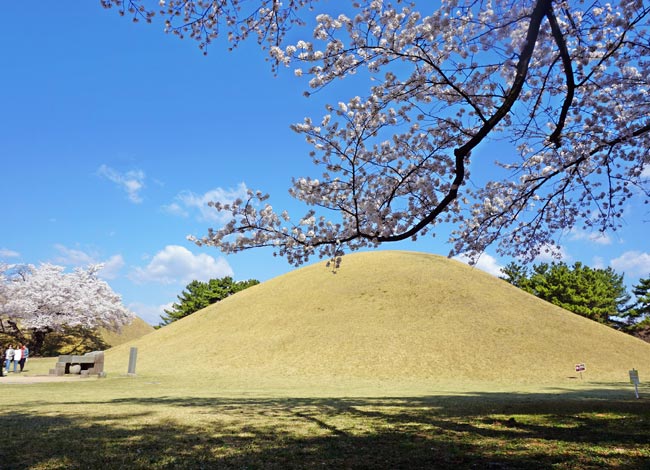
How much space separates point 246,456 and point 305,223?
552cm

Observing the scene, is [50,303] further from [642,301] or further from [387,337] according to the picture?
[642,301]

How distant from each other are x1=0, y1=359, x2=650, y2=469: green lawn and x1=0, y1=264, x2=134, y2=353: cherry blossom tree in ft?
129

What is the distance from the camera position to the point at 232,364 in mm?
31188

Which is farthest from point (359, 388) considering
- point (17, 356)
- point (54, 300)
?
point (54, 300)

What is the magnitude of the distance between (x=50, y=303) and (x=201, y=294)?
23.9m

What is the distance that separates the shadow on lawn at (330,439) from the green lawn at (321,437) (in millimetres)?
16

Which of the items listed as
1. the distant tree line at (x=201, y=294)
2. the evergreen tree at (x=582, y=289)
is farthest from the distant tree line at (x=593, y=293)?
the distant tree line at (x=201, y=294)

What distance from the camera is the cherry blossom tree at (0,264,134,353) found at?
4469cm

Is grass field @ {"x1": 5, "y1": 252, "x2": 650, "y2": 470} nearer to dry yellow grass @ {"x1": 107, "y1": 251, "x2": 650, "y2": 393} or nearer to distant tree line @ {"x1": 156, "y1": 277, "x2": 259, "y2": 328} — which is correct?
dry yellow grass @ {"x1": 107, "y1": 251, "x2": 650, "y2": 393}

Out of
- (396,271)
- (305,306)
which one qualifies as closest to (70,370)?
(305,306)

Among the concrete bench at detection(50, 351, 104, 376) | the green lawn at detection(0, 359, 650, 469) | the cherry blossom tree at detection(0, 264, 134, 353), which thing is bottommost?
the green lawn at detection(0, 359, 650, 469)

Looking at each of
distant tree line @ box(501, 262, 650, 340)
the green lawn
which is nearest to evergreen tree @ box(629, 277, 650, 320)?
distant tree line @ box(501, 262, 650, 340)

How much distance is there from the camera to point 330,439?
7.38m

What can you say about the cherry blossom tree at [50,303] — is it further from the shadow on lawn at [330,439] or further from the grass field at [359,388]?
the shadow on lawn at [330,439]
